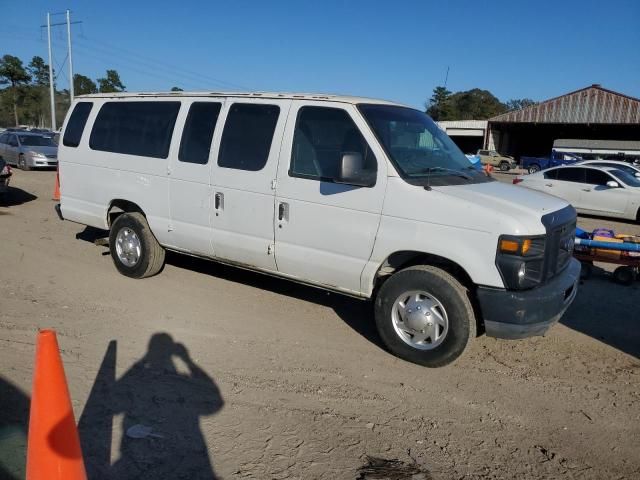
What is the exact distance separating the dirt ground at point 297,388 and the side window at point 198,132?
1.59 meters

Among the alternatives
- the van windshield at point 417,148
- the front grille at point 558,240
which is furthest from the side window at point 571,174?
the front grille at point 558,240

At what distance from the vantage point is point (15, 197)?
1308 cm

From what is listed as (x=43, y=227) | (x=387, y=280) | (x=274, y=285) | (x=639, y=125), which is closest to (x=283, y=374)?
(x=387, y=280)

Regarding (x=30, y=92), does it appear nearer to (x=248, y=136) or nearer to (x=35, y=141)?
(x=35, y=141)

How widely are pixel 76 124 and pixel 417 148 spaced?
454 centimetres

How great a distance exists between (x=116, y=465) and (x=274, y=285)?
3.64 metres

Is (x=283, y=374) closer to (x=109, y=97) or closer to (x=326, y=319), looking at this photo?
(x=326, y=319)

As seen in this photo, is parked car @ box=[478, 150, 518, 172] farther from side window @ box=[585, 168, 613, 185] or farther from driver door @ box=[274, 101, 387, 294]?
driver door @ box=[274, 101, 387, 294]

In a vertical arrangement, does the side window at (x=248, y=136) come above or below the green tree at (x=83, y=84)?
below

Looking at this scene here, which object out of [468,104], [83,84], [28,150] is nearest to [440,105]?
[468,104]

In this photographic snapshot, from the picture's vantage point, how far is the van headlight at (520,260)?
3826 mm

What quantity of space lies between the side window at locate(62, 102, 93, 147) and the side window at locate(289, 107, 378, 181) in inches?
132

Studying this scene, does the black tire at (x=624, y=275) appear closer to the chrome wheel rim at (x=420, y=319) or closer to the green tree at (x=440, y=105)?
the chrome wheel rim at (x=420, y=319)

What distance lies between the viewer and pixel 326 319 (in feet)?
17.8
